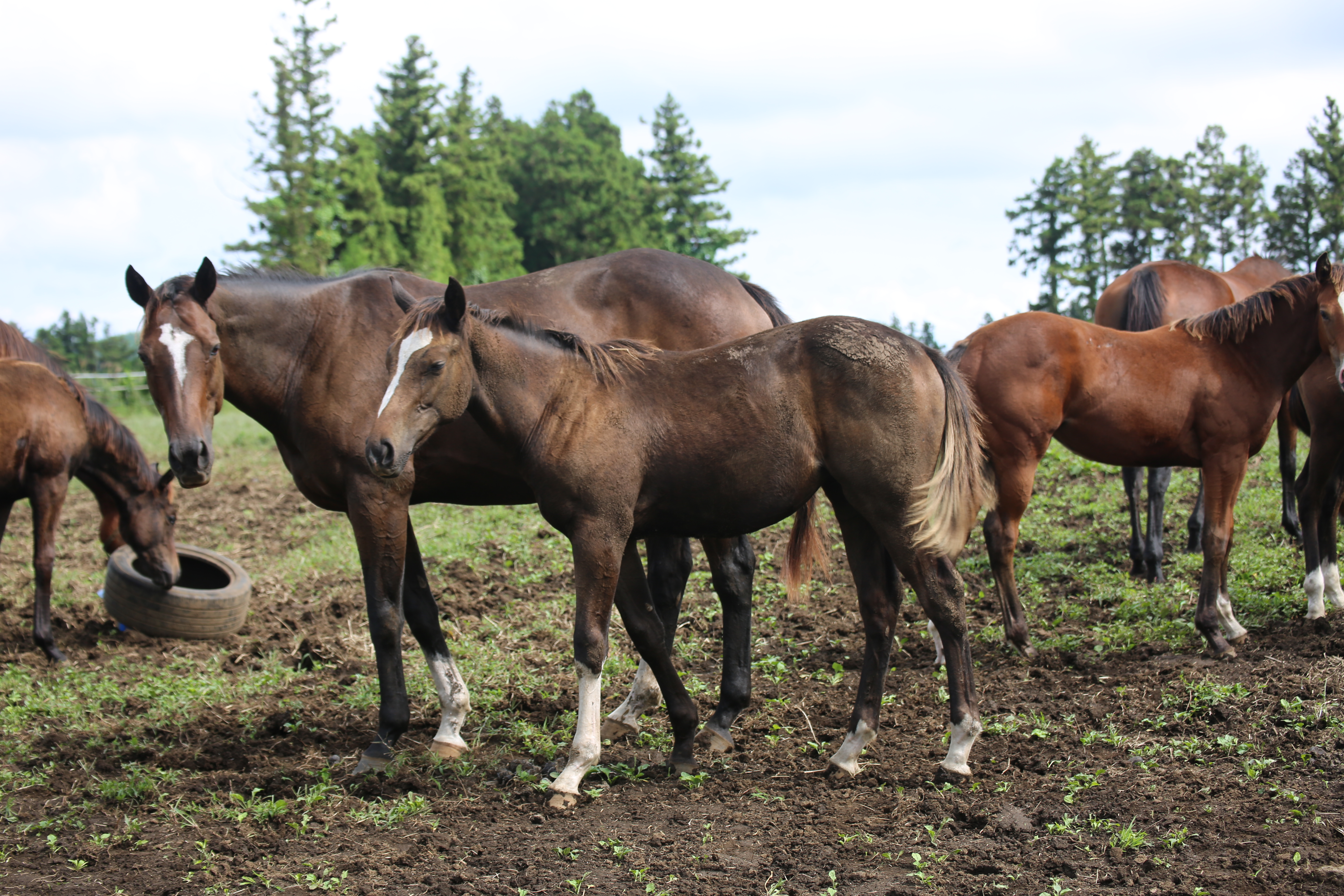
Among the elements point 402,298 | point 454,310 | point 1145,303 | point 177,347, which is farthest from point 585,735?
point 1145,303

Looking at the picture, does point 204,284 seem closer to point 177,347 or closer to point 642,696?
point 177,347

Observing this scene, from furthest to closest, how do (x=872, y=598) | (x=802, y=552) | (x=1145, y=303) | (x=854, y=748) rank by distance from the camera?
(x=1145, y=303), (x=802, y=552), (x=872, y=598), (x=854, y=748)

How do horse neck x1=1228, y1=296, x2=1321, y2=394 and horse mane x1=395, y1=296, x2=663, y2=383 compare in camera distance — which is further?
horse neck x1=1228, y1=296, x2=1321, y2=394

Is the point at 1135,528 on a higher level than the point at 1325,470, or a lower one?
lower

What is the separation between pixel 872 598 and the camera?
4523mm

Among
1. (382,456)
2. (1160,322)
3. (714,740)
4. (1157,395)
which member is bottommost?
(714,740)

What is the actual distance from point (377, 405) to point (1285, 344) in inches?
209

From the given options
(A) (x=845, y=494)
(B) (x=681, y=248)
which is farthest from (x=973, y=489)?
(B) (x=681, y=248)

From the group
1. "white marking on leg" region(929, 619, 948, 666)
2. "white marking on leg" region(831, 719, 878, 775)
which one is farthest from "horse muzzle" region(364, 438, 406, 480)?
"white marking on leg" region(929, 619, 948, 666)

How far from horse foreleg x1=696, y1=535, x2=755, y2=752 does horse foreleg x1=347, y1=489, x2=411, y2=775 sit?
153cm

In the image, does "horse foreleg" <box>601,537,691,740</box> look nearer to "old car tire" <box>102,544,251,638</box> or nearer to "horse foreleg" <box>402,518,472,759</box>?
"horse foreleg" <box>402,518,472,759</box>

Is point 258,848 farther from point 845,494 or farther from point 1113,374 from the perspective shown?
point 1113,374

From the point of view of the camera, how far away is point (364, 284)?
5.29m

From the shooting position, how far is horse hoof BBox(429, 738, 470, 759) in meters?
4.89
